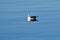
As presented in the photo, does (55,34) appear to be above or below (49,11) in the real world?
below

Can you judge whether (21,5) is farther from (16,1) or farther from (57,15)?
(57,15)

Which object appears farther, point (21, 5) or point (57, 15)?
point (21, 5)

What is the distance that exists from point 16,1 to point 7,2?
495 millimetres

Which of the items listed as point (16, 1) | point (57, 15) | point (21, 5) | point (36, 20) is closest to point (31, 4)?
point (21, 5)

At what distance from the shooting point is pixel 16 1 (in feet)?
41.9

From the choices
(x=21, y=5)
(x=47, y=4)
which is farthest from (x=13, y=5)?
(x=47, y=4)

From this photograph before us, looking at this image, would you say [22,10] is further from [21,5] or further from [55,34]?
[55,34]

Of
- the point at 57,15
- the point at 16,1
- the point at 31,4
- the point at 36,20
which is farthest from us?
the point at 16,1

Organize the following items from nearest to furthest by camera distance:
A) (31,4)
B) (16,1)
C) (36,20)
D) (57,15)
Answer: (36,20), (57,15), (31,4), (16,1)

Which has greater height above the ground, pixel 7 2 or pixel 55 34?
pixel 7 2

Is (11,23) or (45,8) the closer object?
(11,23)

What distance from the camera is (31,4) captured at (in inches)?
464

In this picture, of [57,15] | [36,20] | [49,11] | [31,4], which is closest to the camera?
[36,20]

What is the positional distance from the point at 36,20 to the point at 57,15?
0.99m
